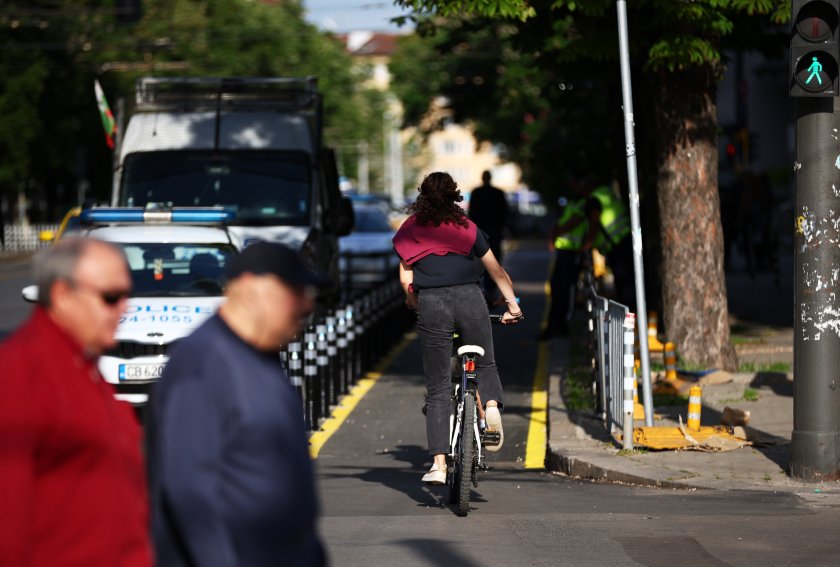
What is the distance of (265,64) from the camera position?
7438 cm

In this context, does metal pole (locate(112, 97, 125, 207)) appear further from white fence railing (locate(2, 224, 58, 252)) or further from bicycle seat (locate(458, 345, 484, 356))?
white fence railing (locate(2, 224, 58, 252))

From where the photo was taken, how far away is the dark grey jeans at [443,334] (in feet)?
29.1

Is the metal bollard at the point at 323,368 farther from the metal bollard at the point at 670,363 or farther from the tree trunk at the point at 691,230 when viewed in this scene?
the tree trunk at the point at 691,230

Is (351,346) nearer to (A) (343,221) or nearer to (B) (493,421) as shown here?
(A) (343,221)

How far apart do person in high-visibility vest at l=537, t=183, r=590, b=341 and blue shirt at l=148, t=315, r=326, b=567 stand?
15.0 meters

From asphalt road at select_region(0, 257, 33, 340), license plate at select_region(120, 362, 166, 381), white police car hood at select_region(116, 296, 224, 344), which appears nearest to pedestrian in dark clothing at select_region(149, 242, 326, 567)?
white police car hood at select_region(116, 296, 224, 344)

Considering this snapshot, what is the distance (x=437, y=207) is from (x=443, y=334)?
→ 2.39ft

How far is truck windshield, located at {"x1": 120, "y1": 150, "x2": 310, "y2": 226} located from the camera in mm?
16531

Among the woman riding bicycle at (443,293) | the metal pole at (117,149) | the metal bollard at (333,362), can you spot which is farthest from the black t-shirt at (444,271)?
the metal pole at (117,149)

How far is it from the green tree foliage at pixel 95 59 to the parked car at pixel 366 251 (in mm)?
11776

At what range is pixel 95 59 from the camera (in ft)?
190

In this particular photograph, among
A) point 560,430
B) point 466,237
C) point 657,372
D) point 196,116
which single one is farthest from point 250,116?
point 466,237

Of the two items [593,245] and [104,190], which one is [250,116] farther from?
[104,190]

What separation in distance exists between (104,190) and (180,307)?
52874mm
